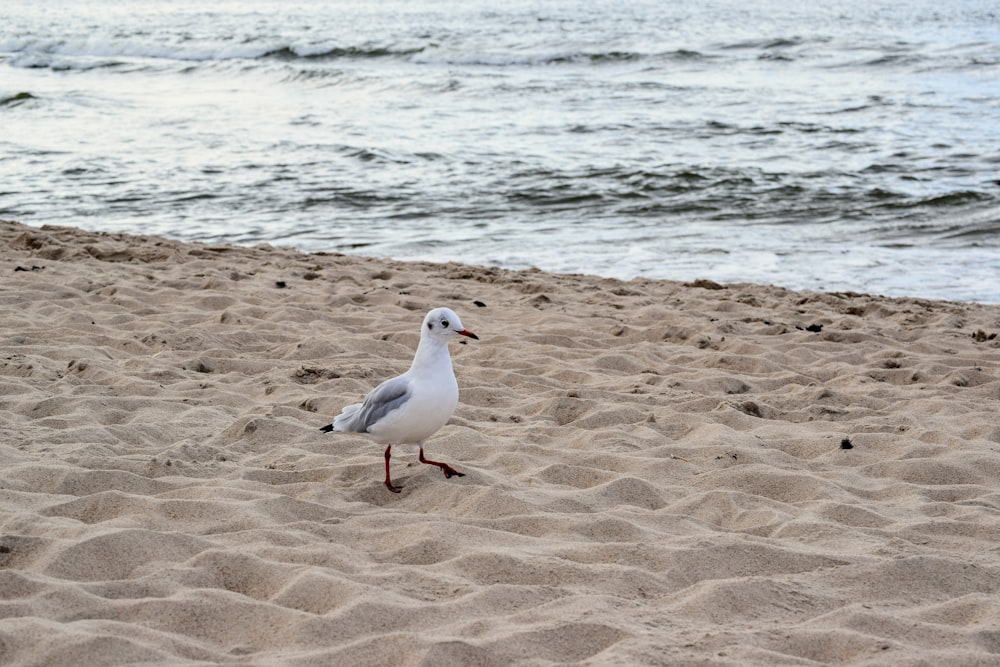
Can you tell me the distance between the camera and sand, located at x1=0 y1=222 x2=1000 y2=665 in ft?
9.10

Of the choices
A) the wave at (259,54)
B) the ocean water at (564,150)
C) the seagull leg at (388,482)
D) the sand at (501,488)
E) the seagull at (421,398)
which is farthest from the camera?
the wave at (259,54)

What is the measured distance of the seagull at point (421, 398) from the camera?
148 inches

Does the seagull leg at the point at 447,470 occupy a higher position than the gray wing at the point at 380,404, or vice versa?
the gray wing at the point at 380,404

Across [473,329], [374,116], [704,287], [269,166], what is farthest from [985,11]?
[473,329]

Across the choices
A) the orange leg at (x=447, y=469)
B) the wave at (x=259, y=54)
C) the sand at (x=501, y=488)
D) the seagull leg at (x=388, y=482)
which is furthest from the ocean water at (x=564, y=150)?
the seagull leg at (x=388, y=482)

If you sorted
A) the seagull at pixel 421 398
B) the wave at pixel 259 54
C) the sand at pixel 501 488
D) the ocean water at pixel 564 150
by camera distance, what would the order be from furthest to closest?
1. the wave at pixel 259 54
2. the ocean water at pixel 564 150
3. the seagull at pixel 421 398
4. the sand at pixel 501 488

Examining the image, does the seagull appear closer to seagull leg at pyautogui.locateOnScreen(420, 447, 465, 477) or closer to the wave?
Result: seagull leg at pyautogui.locateOnScreen(420, 447, 465, 477)

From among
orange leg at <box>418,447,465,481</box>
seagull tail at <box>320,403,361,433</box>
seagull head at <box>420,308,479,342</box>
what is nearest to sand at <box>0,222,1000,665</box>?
orange leg at <box>418,447,465,481</box>

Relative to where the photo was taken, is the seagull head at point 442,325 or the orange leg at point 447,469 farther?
the orange leg at point 447,469

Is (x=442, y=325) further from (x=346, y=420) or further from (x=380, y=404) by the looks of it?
(x=346, y=420)

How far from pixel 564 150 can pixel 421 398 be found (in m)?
11.6

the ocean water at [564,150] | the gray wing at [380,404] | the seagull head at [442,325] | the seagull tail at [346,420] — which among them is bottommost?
the ocean water at [564,150]

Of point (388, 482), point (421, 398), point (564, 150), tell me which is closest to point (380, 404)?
point (421, 398)

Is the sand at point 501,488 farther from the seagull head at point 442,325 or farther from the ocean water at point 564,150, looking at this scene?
the ocean water at point 564,150
